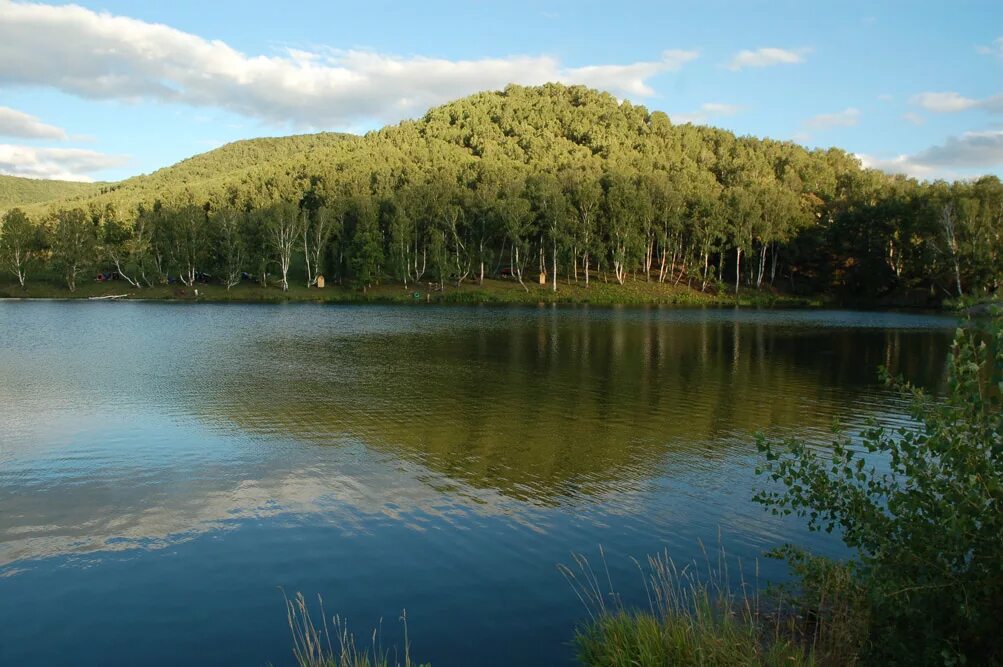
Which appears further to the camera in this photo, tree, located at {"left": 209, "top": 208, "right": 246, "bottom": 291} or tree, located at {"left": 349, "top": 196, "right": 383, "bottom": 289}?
tree, located at {"left": 209, "top": 208, "right": 246, "bottom": 291}

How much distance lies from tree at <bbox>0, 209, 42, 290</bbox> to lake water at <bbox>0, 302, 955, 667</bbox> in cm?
6718

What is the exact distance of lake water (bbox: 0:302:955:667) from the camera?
31.7ft

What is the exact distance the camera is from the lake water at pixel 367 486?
966 cm

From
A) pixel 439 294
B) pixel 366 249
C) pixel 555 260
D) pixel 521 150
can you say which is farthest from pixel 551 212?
pixel 521 150

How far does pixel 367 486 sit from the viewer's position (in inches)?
605

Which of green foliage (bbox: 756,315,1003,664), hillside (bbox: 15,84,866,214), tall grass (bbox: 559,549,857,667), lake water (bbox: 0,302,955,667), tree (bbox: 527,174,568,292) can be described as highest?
hillside (bbox: 15,84,866,214)

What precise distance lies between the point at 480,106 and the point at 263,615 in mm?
190637

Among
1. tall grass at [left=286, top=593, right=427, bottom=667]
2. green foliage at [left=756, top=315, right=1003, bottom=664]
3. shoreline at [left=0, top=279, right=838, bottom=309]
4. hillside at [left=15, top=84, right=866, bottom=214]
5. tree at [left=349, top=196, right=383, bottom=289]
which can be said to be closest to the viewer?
green foliage at [left=756, top=315, right=1003, bottom=664]

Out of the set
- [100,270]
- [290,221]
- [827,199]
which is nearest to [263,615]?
[290,221]

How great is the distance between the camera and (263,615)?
9680 mm

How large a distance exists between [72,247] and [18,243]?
24.6ft

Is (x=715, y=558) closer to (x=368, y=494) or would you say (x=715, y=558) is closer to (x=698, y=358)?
(x=368, y=494)

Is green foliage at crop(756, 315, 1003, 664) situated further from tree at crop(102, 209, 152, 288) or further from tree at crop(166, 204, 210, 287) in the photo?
tree at crop(102, 209, 152, 288)

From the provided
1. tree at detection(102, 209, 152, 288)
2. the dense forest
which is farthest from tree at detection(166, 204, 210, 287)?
tree at detection(102, 209, 152, 288)
